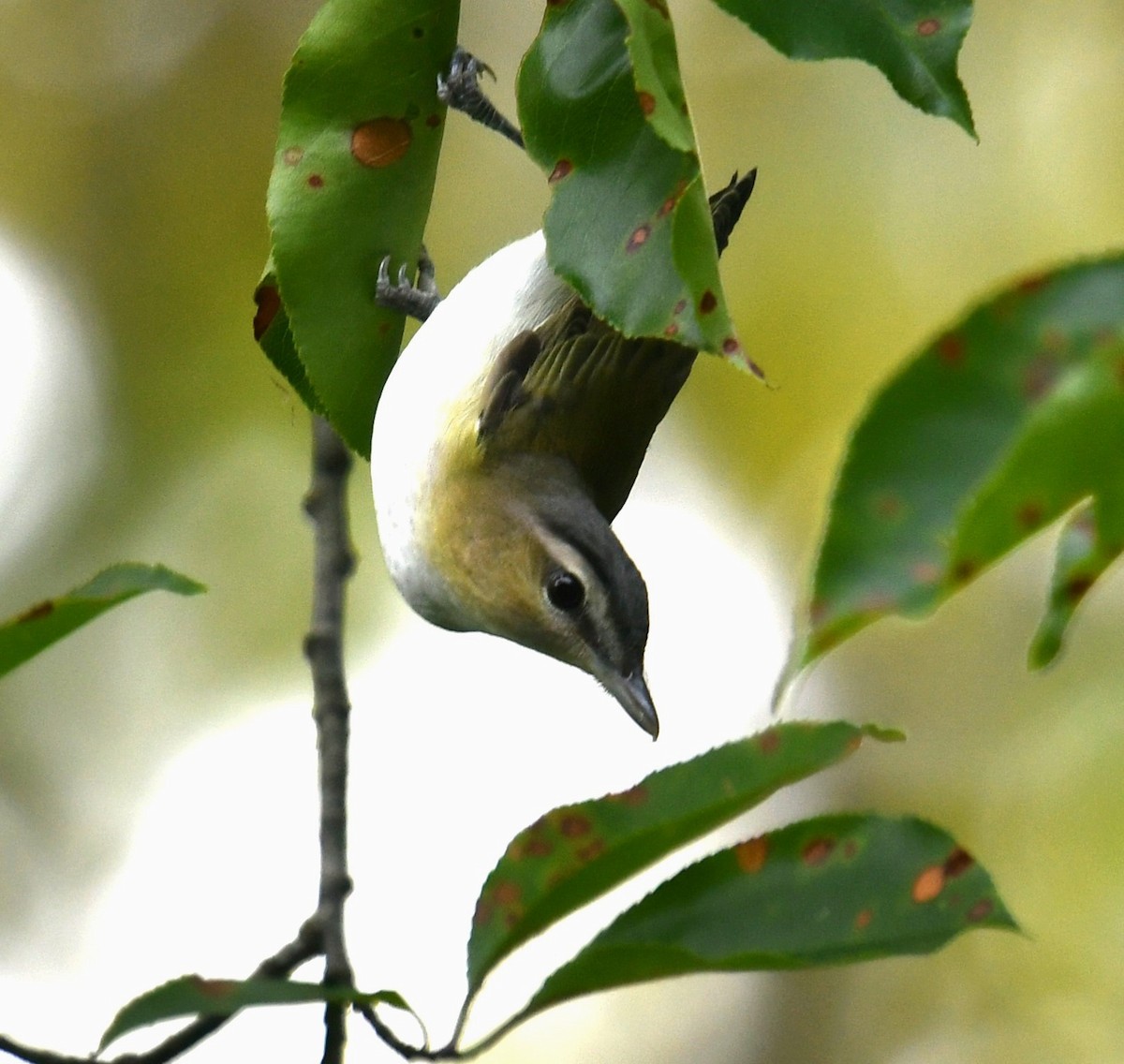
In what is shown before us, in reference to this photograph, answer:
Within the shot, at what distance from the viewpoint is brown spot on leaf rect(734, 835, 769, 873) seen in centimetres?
192

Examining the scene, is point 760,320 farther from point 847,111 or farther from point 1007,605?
point 1007,605

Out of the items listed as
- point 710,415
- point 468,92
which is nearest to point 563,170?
point 468,92

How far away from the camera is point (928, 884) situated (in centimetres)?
185

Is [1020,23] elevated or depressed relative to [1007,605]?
elevated

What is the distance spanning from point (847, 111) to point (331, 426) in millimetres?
4756

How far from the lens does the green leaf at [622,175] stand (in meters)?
1.60

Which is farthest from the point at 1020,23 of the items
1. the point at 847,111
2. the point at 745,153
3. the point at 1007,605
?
the point at 1007,605

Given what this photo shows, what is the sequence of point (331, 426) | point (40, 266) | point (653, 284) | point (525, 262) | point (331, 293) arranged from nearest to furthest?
point (653, 284), point (331, 293), point (331, 426), point (525, 262), point (40, 266)

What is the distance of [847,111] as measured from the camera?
22.2ft

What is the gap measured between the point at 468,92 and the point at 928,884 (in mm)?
1744

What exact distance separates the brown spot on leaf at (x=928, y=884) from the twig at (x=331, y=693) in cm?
71

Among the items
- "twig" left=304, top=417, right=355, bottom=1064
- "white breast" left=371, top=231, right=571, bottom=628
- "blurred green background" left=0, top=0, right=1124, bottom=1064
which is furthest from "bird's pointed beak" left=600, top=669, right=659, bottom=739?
"blurred green background" left=0, top=0, right=1124, bottom=1064

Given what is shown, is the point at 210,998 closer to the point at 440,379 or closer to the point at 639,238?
the point at 639,238

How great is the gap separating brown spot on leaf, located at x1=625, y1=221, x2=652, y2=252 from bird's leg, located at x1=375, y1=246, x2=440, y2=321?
0.89m
